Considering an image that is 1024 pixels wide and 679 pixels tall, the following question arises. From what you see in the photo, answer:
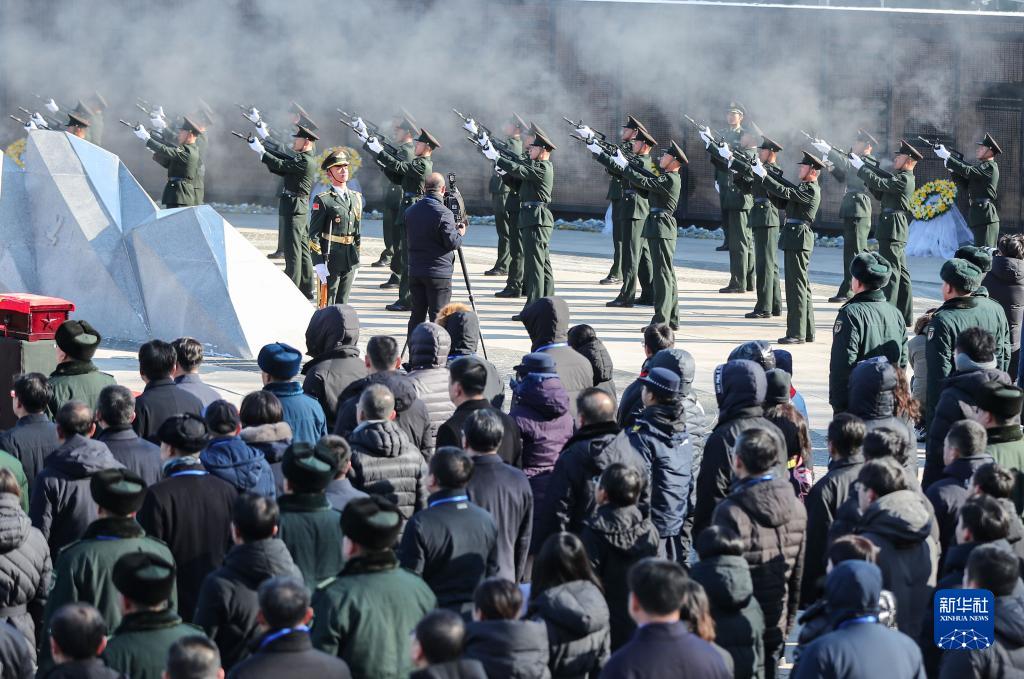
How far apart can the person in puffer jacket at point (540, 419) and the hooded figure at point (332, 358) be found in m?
1.28

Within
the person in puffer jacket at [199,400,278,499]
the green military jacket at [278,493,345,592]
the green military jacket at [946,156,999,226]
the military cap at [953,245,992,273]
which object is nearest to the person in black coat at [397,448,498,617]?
the green military jacket at [278,493,345,592]

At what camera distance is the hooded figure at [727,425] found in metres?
6.45

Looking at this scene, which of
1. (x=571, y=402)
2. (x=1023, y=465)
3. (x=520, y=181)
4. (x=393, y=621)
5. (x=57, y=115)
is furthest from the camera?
(x=57, y=115)

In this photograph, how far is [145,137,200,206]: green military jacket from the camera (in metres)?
16.8

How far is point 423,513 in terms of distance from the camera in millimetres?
5289

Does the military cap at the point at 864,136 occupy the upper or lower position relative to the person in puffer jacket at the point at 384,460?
upper

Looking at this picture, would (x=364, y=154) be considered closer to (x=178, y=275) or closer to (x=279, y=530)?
(x=178, y=275)

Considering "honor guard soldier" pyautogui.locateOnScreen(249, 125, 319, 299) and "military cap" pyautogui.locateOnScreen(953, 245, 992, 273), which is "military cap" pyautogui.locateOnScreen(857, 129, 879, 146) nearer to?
"honor guard soldier" pyautogui.locateOnScreen(249, 125, 319, 299)

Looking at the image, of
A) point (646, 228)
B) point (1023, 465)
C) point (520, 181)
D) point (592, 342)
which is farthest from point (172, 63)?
point (1023, 465)

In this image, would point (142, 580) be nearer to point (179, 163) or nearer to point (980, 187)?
point (179, 163)

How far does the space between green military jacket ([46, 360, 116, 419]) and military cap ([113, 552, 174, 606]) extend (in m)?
2.74

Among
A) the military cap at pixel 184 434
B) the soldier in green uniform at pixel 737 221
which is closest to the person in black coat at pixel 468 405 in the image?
the military cap at pixel 184 434

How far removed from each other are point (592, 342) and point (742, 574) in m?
3.42

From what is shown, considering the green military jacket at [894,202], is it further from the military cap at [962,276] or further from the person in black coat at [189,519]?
the person in black coat at [189,519]
